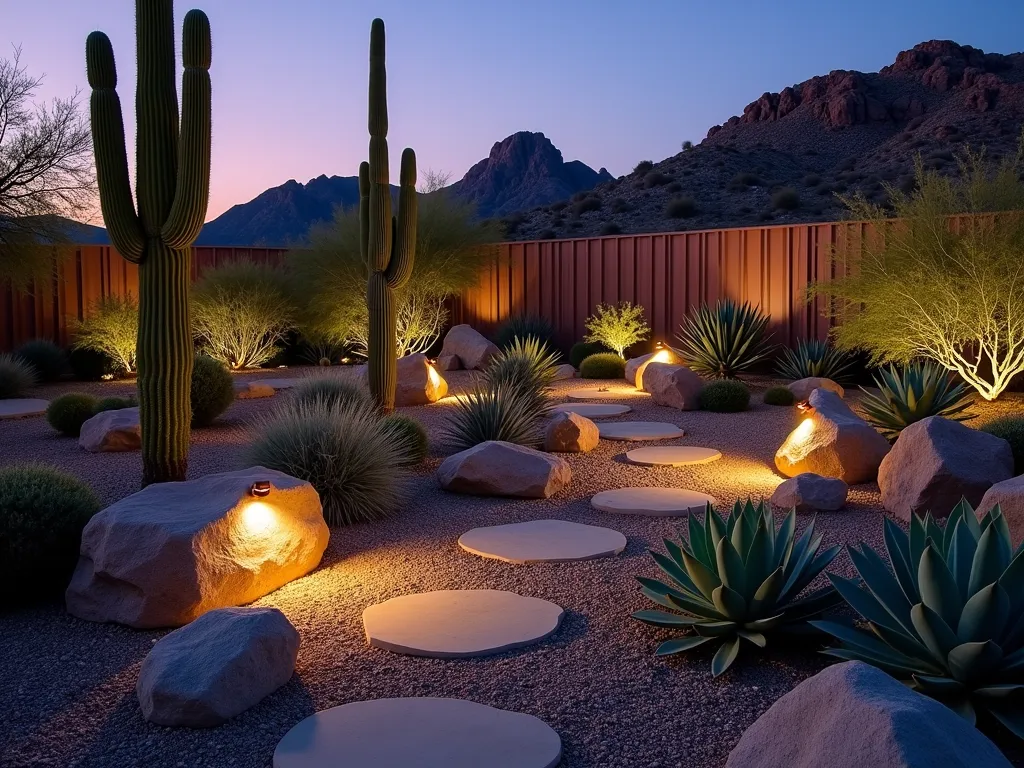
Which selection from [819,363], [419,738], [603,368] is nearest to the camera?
[419,738]

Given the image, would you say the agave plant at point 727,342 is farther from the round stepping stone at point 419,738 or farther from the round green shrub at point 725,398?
the round stepping stone at point 419,738

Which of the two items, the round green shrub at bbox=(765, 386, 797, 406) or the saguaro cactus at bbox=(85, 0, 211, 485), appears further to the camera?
the round green shrub at bbox=(765, 386, 797, 406)

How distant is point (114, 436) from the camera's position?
9.49 meters

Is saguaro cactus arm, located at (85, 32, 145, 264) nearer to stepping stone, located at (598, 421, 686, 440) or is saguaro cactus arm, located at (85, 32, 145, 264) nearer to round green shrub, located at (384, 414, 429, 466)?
round green shrub, located at (384, 414, 429, 466)

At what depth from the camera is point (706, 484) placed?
7.88 meters

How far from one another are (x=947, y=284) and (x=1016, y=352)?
1.52 m

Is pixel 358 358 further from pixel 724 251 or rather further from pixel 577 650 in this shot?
pixel 577 650

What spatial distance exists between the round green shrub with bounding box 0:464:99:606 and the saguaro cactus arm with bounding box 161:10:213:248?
219cm

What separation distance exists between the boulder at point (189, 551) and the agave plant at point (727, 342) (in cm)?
1025

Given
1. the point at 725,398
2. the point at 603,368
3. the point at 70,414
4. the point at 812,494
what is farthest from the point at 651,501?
the point at 603,368

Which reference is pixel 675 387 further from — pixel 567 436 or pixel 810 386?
pixel 567 436

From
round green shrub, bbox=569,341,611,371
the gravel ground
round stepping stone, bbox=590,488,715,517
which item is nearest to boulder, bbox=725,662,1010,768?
the gravel ground

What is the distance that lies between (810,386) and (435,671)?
32.7ft

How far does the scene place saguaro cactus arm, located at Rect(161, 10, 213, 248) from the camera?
679cm
